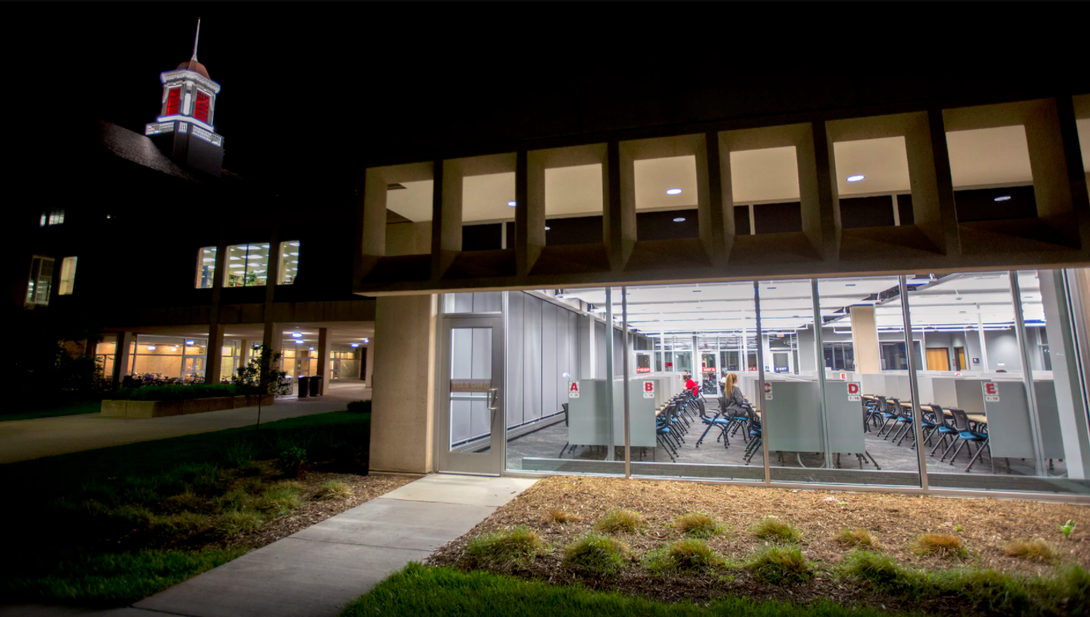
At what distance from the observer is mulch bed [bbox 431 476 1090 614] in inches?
128

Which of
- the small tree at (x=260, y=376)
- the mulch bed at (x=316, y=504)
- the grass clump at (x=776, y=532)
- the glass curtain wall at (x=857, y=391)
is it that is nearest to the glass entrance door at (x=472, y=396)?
the glass curtain wall at (x=857, y=391)

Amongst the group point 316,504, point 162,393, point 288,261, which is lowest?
point 316,504

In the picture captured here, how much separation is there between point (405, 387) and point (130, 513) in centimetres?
317

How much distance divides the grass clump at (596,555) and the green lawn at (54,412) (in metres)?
18.6

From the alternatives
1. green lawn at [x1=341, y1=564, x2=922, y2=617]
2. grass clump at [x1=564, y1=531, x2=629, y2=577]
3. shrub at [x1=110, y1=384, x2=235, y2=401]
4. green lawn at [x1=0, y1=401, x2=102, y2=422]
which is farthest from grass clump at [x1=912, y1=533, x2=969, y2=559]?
green lawn at [x1=0, y1=401, x2=102, y2=422]

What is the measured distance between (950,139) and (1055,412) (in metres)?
4.00

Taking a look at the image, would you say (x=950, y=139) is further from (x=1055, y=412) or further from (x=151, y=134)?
(x=151, y=134)

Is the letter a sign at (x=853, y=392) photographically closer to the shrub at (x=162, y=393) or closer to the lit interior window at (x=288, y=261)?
the shrub at (x=162, y=393)

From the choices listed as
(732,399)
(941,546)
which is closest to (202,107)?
(941,546)

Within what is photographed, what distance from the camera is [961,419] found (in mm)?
6871

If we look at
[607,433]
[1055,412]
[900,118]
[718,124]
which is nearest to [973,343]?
[1055,412]

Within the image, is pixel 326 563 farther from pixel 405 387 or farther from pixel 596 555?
pixel 405 387

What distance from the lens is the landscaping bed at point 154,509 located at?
→ 345 centimetres

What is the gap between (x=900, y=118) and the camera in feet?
11.0
